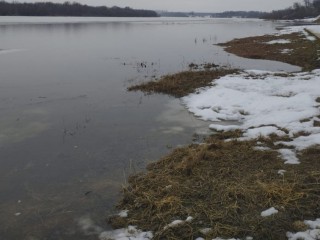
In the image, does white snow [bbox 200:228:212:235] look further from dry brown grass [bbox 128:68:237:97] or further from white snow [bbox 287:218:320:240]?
dry brown grass [bbox 128:68:237:97]

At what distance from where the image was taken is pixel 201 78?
16.0 m

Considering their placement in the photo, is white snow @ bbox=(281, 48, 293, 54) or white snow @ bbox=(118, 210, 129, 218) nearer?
white snow @ bbox=(118, 210, 129, 218)

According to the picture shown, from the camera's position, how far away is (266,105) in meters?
11.3

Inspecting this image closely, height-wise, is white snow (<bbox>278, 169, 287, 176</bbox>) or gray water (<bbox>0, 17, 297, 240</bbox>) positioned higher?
white snow (<bbox>278, 169, 287, 176</bbox>)

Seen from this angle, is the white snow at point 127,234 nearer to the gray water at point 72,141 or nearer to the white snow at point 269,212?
the gray water at point 72,141

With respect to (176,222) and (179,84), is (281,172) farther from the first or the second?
(179,84)

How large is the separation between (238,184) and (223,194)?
40cm

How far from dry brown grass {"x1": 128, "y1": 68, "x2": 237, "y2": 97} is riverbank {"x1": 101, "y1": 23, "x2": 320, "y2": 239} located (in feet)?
11.5

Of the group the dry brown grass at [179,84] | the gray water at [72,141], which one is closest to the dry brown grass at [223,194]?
the gray water at [72,141]

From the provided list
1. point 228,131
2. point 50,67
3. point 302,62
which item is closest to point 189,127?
point 228,131

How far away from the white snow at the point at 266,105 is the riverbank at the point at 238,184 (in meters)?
0.03

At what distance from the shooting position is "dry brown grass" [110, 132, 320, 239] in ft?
16.6

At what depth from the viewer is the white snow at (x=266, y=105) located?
8.75m

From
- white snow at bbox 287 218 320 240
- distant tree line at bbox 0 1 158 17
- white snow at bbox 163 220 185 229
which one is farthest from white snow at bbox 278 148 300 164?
distant tree line at bbox 0 1 158 17
